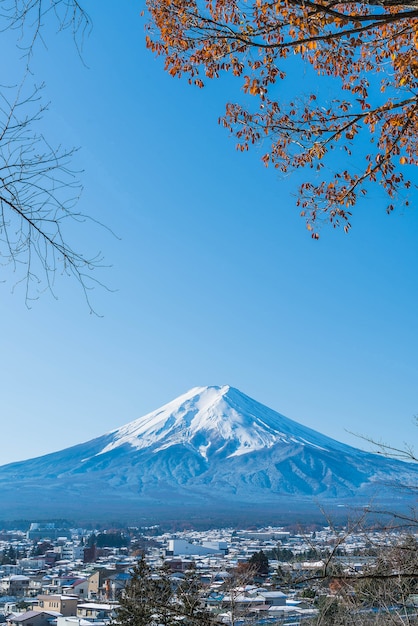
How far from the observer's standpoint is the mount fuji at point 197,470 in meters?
99.1

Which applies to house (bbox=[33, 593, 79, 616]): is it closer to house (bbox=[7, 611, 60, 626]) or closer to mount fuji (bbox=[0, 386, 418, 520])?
house (bbox=[7, 611, 60, 626])

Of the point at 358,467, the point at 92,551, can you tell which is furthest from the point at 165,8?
the point at 358,467

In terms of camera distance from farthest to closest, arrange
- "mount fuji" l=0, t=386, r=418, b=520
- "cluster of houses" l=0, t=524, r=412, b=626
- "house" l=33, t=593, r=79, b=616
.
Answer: "mount fuji" l=0, t=386, r=418, b=520
"house" l=33, t=593, r=79, b=616
"cluster of houses" l=0, t=524, r=412, b=626

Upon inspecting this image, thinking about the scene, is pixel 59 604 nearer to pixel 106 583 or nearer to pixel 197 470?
pixel 106 583

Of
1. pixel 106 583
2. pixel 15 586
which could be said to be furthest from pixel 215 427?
pixel 106 583

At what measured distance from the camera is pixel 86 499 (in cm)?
10200

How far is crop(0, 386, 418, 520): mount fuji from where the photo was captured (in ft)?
325

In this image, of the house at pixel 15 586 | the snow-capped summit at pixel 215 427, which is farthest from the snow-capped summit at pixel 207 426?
the house at pixel 15 586

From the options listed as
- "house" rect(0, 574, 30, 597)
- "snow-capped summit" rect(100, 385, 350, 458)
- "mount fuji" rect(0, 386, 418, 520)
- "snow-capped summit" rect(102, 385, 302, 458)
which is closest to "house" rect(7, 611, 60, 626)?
"house" rect(0, 574, 30, 597)

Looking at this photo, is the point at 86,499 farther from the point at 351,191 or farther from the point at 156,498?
the point at 351,191

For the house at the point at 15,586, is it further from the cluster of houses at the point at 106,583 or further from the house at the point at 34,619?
the house at the point at 34,619

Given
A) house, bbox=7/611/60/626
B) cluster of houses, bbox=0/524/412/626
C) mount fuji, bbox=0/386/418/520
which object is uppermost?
mount fuji, bbox=0/386/418/520

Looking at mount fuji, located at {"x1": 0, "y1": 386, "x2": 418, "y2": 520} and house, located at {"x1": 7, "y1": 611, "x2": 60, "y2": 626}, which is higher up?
mount fuji, located at {"x1": 0, "y1": 386, "x2": 418, "y2": 520}

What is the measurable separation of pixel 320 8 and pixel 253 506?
328 feet
